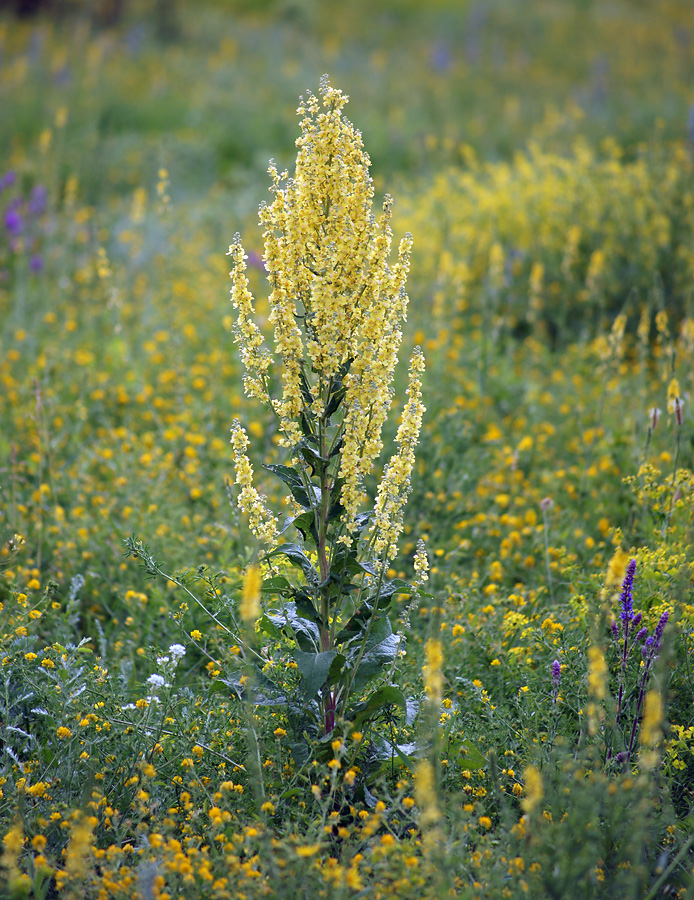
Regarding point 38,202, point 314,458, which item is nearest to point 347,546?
point 314,458

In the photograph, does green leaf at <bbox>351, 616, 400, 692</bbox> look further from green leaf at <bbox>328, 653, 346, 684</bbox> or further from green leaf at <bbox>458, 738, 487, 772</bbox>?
green leaf at <bbox>458, 738, 487, 772</bbox>

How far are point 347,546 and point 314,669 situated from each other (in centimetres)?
36

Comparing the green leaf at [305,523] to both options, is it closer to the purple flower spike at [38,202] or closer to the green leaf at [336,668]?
the green leaf at [336,668]

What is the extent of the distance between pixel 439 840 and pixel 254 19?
20111 millimetres

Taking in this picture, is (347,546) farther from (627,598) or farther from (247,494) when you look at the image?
(627,598)

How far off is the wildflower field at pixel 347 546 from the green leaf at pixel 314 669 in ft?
0.03

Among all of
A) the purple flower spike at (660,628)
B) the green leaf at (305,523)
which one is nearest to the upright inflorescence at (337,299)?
the green leaf at (305,523)

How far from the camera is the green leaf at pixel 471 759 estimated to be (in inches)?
90.5

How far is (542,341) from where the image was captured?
19.5 ft

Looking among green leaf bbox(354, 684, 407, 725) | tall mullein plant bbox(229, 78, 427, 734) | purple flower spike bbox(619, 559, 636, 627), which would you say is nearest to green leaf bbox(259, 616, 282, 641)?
tall mullein plant bbox(229, 78, 427, 734)

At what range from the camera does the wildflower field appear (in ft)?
6.49

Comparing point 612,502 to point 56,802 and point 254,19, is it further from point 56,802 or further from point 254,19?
point 254,19

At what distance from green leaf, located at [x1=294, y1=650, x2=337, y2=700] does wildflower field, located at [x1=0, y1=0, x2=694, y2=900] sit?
11mm

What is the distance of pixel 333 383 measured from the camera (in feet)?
7.36
